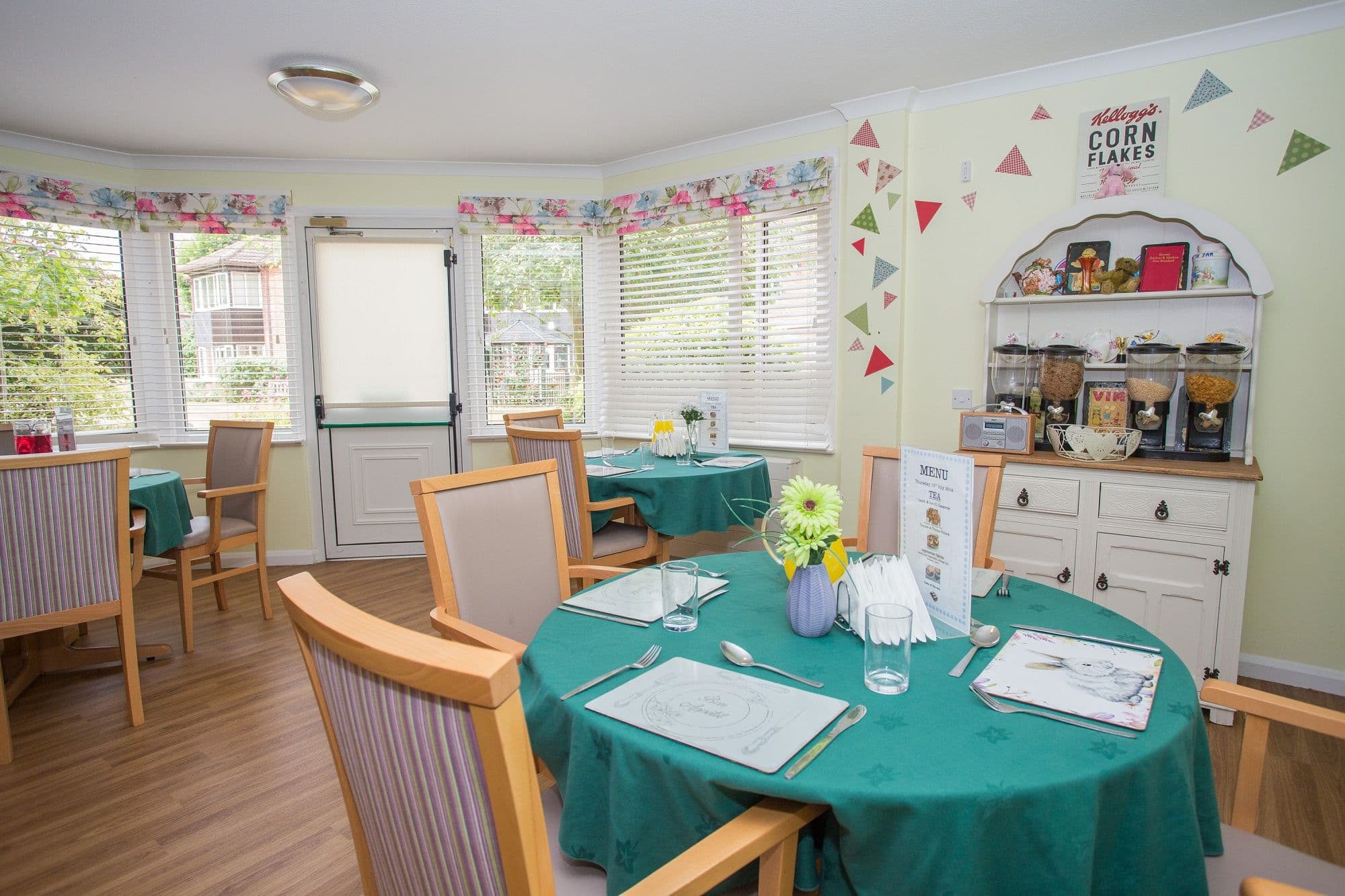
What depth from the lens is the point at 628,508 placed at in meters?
3.27

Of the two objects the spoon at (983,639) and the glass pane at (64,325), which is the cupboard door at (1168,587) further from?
the glass pane at (64,325)

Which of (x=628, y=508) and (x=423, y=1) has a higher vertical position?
(x=423, y=1)

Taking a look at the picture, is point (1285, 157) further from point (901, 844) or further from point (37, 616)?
point (37, 616)

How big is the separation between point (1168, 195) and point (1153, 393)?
830 mm

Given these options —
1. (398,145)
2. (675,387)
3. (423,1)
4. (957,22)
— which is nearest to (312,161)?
(398,145)

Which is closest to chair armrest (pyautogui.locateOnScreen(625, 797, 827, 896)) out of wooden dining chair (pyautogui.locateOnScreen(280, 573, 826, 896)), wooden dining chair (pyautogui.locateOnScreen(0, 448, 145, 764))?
wooden dining chair (pyautogui.locateOnScreen(280, 573, 826, 896))

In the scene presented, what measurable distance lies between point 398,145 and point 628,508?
2663 millimetres

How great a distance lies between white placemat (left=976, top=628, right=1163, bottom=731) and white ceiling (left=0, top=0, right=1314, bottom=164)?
2340mm

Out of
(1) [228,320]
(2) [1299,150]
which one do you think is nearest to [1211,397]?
(2) [1299,150]

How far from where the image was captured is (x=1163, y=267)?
2816mm

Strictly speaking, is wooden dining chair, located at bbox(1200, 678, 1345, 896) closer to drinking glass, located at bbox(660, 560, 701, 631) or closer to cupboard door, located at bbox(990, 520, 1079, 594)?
drinking glass, located at bbox(660, 560, 701, 631)

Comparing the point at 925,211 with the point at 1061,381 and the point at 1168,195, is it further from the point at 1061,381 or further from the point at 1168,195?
the point at 1061,381

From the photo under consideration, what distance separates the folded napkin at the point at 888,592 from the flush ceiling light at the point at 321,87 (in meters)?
3.05

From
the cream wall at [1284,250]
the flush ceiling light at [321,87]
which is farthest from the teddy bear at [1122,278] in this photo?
the flush ceiling light at [321,87]
